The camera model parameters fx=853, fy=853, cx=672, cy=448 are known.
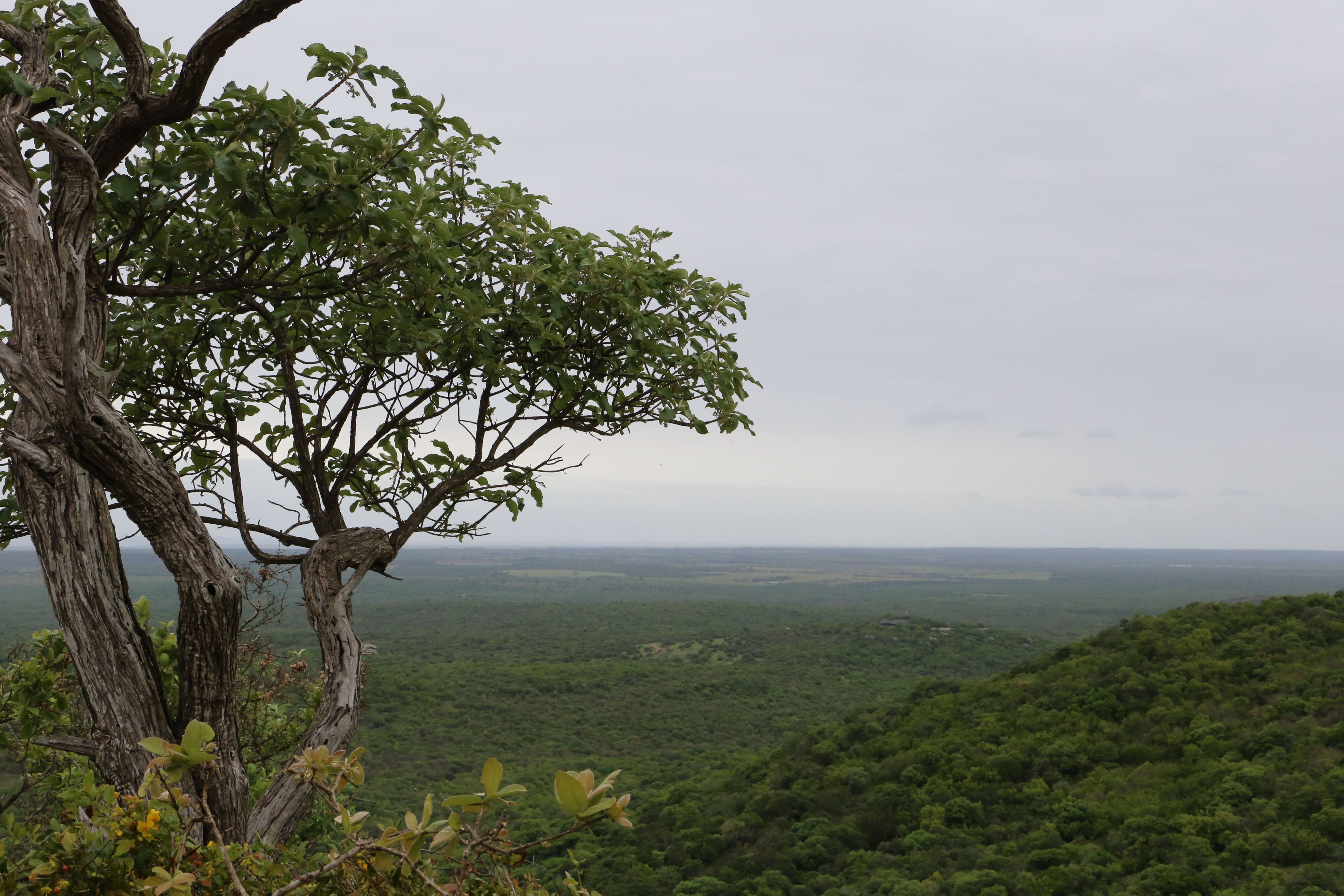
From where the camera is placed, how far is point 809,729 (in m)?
37.8

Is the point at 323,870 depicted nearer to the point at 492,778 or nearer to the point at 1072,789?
the point at 492,778

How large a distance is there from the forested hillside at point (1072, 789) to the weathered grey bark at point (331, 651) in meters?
18.1

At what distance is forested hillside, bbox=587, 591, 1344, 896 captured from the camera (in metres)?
19.1

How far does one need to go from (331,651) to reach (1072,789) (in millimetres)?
25245

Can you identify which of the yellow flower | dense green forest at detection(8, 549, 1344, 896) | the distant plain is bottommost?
the distant plain

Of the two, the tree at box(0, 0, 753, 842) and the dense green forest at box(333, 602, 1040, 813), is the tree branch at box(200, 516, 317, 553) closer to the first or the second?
the tree at box(0, 0, 753, 842)

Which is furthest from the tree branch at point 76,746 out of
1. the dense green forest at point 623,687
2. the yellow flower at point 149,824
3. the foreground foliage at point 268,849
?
the dense green forest at point 623,687

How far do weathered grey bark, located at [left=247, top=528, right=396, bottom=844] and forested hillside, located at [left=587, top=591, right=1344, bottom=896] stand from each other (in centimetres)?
1814

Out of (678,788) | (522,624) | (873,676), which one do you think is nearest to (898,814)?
(678,788)

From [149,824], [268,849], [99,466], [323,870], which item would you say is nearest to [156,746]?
[149,824]

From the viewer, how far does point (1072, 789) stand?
2431cm

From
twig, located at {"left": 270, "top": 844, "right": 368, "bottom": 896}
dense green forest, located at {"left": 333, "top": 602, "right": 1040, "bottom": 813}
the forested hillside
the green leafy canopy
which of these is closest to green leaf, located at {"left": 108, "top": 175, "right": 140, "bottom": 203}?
the green leafy canopy

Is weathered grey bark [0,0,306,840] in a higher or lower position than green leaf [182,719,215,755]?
higher

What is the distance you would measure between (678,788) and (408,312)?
34.1 metres
